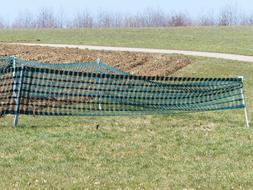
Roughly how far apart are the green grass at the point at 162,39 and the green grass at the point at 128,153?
18653 mm

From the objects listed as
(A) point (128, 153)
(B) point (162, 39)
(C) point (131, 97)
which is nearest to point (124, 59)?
(C) point (131, 97)

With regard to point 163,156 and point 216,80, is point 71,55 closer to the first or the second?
point 216,80

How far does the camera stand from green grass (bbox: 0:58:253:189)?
6.48 m

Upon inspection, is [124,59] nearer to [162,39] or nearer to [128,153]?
[162,39]

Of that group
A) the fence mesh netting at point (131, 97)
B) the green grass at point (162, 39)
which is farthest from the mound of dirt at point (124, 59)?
the fence mesh netting at point (131, 97)

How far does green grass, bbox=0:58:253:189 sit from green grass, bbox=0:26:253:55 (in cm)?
1865

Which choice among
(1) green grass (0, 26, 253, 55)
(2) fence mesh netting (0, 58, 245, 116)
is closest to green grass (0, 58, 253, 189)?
(2) fence mesh netting (0, 58, 245, 116)

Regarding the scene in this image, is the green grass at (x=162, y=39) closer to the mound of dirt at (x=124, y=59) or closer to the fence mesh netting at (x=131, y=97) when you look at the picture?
the mound of dirt at (x=124, y=59)

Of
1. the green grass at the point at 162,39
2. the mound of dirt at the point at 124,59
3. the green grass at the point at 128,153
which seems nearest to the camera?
the green grass at the point at 128,153

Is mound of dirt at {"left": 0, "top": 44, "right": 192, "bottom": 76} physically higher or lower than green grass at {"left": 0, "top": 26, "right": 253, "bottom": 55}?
higher

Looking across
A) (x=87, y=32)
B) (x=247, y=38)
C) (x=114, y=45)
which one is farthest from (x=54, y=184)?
(x=87, y=32)

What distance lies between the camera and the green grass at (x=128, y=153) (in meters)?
6.48

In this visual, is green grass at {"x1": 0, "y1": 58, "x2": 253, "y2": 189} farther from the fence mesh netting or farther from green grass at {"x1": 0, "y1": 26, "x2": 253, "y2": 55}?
green grass at {"x1": 0, "y1": 26, "x2": 253, "y2": 55}

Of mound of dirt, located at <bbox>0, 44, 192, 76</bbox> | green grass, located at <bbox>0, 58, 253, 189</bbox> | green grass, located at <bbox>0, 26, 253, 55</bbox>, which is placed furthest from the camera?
green grass, located at <bbox>0, 26, 253, 55</bbox>
